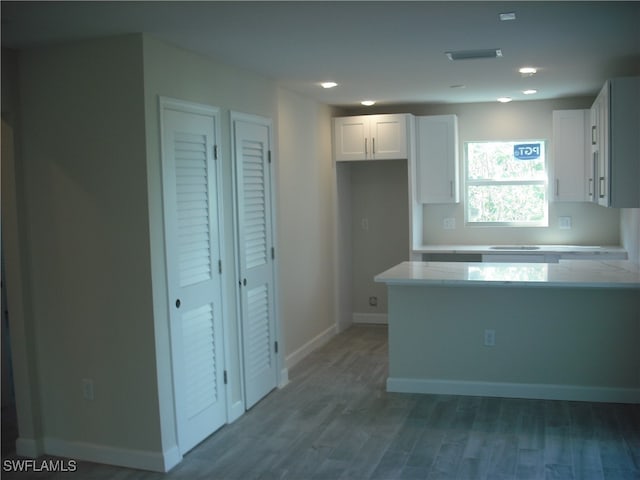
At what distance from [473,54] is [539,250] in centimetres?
279

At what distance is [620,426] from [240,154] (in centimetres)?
298

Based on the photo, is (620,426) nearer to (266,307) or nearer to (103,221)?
(266,307)

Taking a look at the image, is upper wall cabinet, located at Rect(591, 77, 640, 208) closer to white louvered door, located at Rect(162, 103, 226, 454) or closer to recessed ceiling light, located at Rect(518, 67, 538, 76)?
recessed ceiling light, located at Rect(518, 67, 538, 76)

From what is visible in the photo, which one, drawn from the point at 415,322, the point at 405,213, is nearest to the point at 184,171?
the point at 415,322

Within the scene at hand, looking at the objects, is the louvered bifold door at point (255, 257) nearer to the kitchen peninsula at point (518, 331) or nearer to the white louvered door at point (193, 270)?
the white louvered door at point (193, 270)

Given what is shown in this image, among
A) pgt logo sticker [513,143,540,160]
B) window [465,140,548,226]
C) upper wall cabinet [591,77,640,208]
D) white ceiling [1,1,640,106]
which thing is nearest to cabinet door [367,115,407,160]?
window [465,140,548,226]

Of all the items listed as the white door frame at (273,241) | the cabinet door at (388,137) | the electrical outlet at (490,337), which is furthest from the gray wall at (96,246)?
the cabinet door at (388,137)

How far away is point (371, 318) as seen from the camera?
7.36 meters

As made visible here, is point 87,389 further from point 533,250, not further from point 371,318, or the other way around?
point 533,250

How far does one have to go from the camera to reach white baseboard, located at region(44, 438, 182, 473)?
11.9 feet

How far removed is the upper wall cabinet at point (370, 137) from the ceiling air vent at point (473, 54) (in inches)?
92.3

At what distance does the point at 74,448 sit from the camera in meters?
3.82

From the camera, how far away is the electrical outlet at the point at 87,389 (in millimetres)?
3760

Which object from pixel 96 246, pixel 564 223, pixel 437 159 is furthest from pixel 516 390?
pixel 96 246
